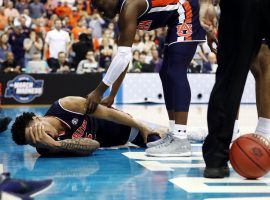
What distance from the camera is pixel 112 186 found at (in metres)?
3.98

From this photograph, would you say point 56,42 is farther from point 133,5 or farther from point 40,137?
point 40,137

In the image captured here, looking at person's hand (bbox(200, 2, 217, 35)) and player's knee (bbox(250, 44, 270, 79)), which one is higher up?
person's hand (bbox(200, 2, 217, 35))

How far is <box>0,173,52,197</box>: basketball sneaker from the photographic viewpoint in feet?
9.80

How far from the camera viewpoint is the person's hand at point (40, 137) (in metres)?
5.10

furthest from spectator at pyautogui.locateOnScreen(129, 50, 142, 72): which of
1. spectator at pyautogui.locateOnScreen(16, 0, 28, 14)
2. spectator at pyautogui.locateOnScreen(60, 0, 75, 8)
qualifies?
spectator at pyautogui.locateOnScreen(60, 0, 75, 8)

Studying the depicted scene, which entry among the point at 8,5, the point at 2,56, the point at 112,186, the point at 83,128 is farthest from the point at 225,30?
the point at 8,5

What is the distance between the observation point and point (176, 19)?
221 inches

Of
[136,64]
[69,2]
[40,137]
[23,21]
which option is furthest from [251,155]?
[69,2]

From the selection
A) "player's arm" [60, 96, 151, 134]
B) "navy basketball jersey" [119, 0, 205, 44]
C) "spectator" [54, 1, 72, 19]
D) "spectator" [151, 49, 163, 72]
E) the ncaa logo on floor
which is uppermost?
"navy basketball jersey" [119, 0, 205, 44]

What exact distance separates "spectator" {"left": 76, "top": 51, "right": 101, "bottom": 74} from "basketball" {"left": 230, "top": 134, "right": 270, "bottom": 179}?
989 cm

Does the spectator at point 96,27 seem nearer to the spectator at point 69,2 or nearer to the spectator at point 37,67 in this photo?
the spectator at point 69,2

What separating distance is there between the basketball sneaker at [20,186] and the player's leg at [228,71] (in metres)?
1.36

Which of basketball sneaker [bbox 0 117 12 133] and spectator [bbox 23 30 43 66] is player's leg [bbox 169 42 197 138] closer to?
basketball sneaker [bbox 0 117 12 133]

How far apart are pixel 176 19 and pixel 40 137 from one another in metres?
1.62
